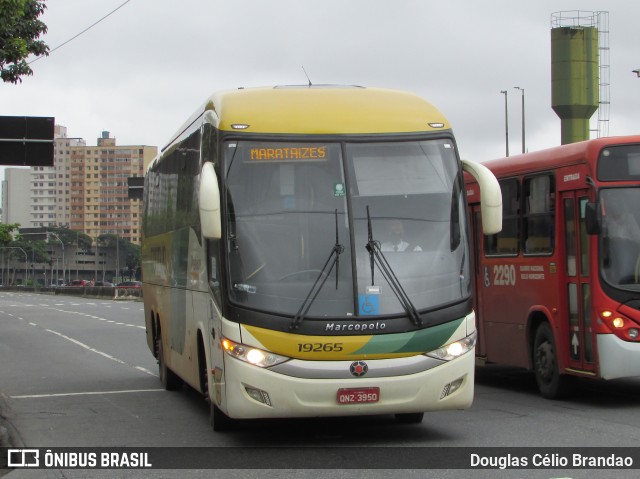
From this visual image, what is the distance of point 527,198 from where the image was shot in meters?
13.7

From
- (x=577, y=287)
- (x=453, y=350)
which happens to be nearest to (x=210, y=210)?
(x=453, y=350)

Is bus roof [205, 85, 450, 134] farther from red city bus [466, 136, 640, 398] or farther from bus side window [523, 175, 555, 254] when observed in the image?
bus side window [523, 175, 555, 254]

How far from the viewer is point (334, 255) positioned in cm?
918

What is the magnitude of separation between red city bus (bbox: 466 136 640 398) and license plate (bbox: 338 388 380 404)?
3.85 meters

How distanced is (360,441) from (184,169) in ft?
14.0

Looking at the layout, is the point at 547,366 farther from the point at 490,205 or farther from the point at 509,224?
the point at 490,205

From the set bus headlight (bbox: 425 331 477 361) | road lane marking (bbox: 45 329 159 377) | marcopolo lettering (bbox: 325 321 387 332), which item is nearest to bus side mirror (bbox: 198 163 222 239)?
marcopolo lettering (bbox: 325 321 387 332)

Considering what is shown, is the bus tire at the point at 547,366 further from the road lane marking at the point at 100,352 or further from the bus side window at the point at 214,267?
the road lane marking at the point at 100,352

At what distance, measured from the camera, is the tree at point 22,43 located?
727 inches

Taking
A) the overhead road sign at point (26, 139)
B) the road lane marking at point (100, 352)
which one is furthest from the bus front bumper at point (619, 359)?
the overhead road sign at point (26, 139)

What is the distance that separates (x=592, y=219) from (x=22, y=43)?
1111 cm

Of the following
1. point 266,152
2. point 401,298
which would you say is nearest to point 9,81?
point 266,152

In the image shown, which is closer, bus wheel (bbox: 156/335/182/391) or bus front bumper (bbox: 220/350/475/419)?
bus front bumper (bbox: 220/350/475/419)

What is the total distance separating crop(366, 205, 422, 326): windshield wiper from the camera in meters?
9.10
